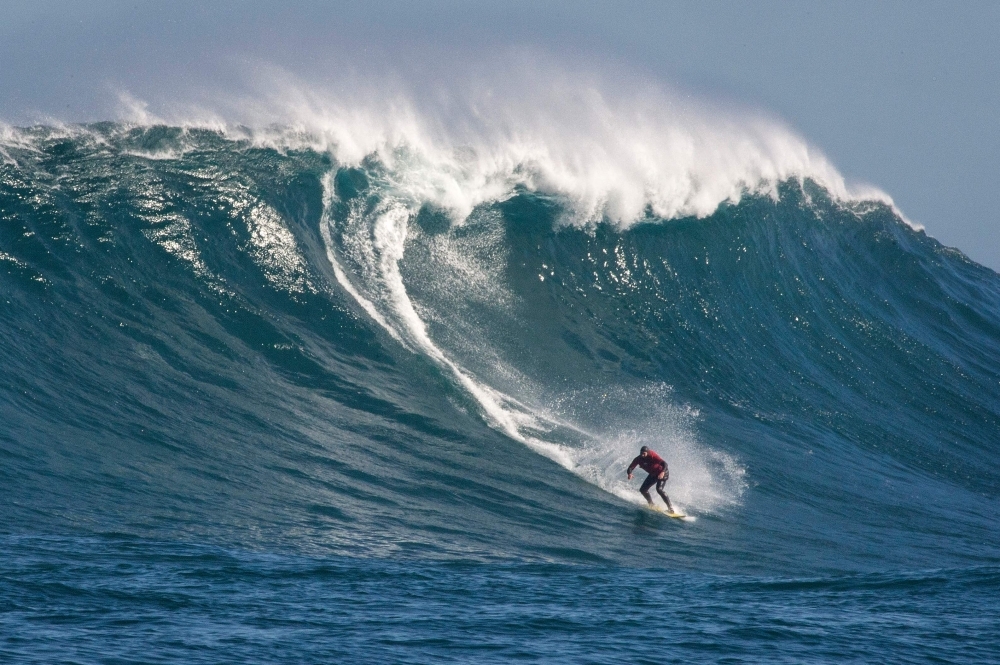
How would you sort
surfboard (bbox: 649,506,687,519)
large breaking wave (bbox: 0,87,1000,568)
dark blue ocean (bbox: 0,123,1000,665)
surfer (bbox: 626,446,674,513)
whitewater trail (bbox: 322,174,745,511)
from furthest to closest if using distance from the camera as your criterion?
1. whitewater trail (bbox: 322,174,745,511)
2. surfer (bbox: 626,446,674,513)
3. surfboard (bbox: 649,506,687,519)
4. large breaking wave (bbox: 0,87,1000,568)
5. dark blue ocean (bbox: 0,123,1000,665)

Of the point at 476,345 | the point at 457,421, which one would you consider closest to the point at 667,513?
the point at 457,421

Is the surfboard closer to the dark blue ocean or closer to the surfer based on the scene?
the surfer

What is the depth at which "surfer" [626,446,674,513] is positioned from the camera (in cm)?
1288

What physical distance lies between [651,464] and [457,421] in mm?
2571

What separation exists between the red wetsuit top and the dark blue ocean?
43 cm

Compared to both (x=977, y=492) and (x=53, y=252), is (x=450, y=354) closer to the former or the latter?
(x=53, y=252)

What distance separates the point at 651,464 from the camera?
1296 cm

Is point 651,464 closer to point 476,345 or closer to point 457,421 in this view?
point 457,421

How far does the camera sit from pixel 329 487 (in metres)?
11.6

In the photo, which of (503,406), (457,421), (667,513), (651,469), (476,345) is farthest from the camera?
(476,345)

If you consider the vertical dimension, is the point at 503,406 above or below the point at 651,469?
above

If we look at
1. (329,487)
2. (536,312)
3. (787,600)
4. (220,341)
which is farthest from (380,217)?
(787,600)

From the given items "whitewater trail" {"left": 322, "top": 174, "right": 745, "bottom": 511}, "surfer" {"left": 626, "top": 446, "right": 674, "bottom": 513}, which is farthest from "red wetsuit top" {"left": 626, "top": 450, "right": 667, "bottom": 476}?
"whitewater trail" {"left": 322, "top": 174, "right": 745, "bottom": 511}

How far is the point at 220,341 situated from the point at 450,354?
127 inches
